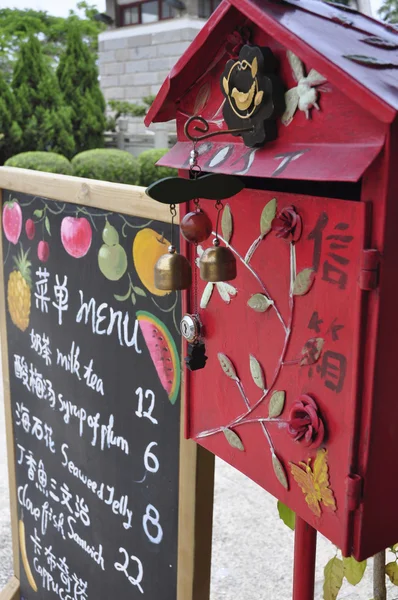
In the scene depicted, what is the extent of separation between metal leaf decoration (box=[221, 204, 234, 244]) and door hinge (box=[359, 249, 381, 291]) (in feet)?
1.08

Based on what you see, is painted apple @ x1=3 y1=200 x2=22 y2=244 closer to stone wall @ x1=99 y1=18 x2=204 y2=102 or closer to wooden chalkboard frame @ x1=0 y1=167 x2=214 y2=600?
wooden chalkboard frame @ x1=0 y1=167 x2=214 y2=600

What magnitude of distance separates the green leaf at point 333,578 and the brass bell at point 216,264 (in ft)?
2.88

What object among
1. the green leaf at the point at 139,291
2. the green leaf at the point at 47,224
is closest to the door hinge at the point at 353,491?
the green leaf at the point at 139,291

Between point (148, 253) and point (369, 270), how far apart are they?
784 millimetres

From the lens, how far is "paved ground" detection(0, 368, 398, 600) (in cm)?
276

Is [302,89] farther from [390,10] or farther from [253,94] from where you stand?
[390,10]

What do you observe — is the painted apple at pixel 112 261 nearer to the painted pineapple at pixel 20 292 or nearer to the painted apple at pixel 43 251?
the painted apple at pixel 43 251

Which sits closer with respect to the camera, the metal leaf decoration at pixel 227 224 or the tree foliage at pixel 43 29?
the metal leaf decoration at pixel 227 224

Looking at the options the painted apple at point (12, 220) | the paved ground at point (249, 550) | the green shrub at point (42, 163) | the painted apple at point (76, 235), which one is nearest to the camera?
the painted apple at point (76, 235)

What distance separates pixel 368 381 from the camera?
37.2 inches

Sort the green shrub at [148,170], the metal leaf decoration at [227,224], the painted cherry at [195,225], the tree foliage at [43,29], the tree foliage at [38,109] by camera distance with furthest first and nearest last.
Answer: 1. the tree foliage at [43,29]
2. the tree foliage at [38,109]
3. the green shrub at [148,170]
4. the metal leaf decoration at [227,224]
5. the painted cherry at [195,225]

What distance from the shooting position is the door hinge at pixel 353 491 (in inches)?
38.3

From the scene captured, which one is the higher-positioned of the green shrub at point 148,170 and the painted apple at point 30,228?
the painted apple at point 30,228

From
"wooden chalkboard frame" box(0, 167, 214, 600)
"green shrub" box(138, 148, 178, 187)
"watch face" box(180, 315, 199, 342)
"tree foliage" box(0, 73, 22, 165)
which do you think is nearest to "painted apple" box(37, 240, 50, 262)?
"wooden chalkboard frame" box(0, 167, 214, 600)
